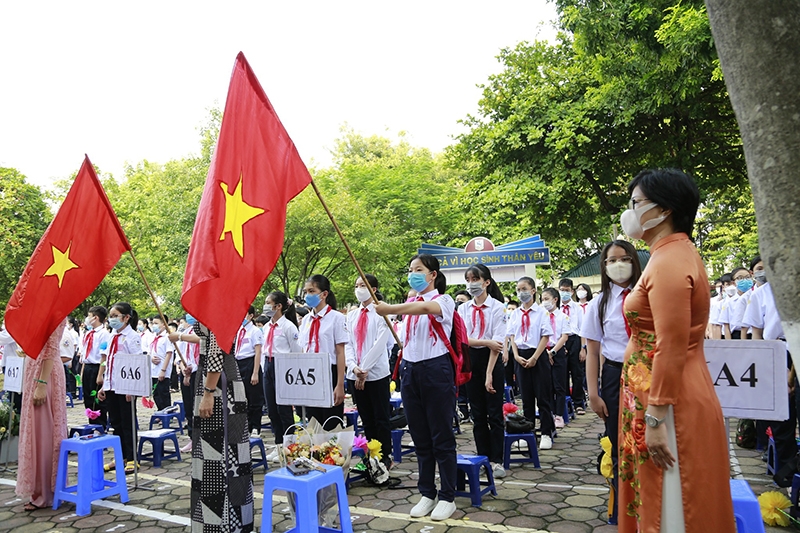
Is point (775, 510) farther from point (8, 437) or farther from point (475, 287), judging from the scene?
point (8, 437)

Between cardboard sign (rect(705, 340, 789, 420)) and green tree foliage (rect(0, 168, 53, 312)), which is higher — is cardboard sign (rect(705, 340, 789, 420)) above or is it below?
below

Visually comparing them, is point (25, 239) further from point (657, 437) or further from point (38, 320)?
point (657, 437)

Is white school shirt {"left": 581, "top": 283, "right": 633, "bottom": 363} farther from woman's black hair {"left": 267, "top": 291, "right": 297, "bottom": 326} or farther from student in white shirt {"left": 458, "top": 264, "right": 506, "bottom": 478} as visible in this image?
woman's black hair {"left": 267, "top": 291, "right": 297, "bottom": 326}

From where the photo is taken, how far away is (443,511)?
4.45 metres

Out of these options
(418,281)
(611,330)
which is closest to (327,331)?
(418,281)

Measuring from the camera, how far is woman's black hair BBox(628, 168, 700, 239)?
8.51 ft

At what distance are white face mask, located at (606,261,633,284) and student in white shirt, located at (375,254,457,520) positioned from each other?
123 cm

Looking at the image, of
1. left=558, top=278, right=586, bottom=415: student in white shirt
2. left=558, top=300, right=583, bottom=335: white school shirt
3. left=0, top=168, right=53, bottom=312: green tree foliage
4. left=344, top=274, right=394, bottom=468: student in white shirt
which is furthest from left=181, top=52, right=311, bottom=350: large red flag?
left=0, top=168, right=53, bottom=312: green tree foliage

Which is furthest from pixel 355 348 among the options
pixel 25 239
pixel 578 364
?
pixel 25 239

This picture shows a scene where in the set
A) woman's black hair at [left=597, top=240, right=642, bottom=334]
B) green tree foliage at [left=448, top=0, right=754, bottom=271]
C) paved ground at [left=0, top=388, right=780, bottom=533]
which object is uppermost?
green tree foliage at [left=448, top=0, right=754, bottom=271]

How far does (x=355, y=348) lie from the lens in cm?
625

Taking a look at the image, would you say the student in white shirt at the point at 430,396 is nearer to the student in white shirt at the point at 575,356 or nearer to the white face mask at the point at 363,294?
the white face mask at the point at 363,294

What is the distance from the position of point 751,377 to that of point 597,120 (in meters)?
10.4

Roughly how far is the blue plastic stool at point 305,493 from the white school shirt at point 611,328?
200 cm
